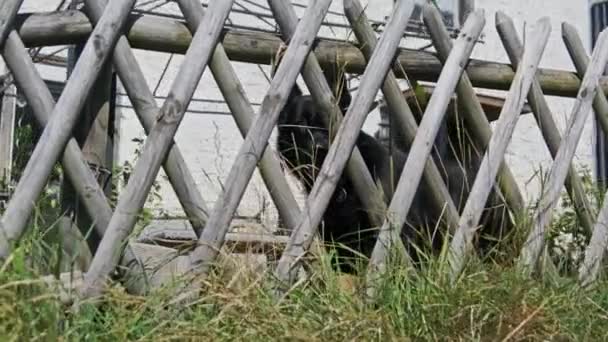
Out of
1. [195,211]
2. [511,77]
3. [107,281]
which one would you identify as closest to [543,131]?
[511,77]

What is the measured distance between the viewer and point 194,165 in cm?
952

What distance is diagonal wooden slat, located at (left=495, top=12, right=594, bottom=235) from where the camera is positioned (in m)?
3.61

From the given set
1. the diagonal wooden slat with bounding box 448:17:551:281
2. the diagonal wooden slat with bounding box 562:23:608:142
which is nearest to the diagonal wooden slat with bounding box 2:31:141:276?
the diagonal wooden slat with bounding box 448:17:551:281

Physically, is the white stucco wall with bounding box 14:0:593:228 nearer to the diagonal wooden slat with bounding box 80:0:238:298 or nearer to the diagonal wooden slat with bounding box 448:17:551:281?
the diagonal wooden slat with bounding box 448:17:551:281

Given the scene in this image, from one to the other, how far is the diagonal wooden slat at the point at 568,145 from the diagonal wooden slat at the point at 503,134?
0.23 metres

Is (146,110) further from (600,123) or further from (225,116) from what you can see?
(225,116)

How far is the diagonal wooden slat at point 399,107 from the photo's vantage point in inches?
129

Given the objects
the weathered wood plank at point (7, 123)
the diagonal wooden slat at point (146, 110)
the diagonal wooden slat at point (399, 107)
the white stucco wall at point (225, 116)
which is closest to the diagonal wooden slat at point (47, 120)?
the diagonal wooden slat at point (146, 110)

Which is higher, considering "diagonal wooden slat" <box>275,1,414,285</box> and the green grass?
"diagonal wooden slat" <box>275,1,414,285</box>

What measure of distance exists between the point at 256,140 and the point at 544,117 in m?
1.46

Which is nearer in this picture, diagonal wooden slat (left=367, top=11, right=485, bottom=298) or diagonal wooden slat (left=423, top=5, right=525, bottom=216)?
diagonal wooden slat (left=367, top=11, right=485, bottom=298)

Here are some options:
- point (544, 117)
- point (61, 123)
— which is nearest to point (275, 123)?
point (61, 123)

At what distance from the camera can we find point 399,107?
131 inches

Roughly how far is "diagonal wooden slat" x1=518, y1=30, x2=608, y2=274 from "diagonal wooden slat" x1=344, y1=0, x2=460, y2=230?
1.12 ft
